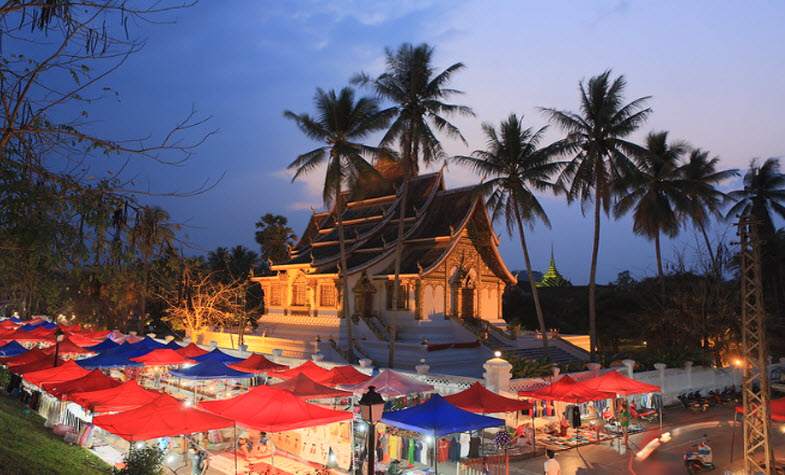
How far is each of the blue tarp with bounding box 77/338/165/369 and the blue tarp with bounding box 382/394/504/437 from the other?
13.2m

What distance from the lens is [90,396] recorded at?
45.3 feet

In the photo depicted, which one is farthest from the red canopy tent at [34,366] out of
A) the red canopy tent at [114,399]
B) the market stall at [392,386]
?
the market stall at [392,386]

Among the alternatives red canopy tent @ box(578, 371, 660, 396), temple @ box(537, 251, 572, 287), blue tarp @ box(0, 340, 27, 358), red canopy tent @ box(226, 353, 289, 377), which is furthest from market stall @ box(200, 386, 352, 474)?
temple @ box(537, 251, 572, 287)

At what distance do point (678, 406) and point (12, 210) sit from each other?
22.0 meters

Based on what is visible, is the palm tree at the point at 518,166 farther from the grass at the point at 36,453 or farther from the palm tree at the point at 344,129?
the grass at the point at 36,453

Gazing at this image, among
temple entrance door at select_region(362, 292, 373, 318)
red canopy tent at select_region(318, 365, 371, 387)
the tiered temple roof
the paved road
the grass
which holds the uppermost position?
the tiered temple roof

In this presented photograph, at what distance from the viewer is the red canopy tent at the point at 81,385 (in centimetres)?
1492

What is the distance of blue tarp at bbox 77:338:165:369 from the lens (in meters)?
20.8

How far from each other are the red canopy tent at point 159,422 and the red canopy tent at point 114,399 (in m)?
2.04

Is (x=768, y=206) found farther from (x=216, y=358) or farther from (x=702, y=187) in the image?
(x=216, y=358)

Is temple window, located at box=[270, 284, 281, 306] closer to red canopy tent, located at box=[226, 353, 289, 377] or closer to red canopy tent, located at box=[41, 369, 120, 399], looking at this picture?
red canopy tent, located at box=[226, 353, 289, 377]

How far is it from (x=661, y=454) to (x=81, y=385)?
1485cm

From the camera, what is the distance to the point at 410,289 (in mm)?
30938

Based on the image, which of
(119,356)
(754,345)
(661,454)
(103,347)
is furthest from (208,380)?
(754,345)
